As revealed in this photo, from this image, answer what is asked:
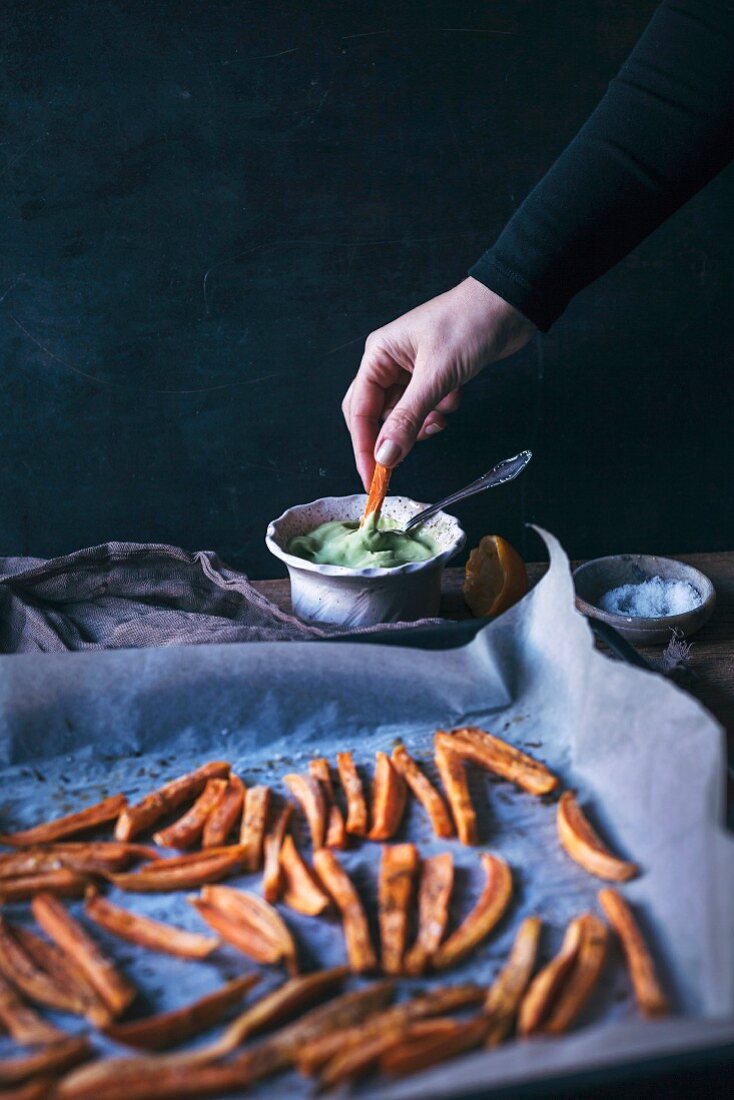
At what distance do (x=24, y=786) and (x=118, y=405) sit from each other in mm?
1691

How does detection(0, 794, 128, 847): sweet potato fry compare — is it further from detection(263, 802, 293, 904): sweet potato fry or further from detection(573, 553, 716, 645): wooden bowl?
detection(573, 553, 716, 645): wooden bowl

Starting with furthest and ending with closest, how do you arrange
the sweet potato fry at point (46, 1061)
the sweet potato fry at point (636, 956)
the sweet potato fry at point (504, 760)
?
the sweet potato fry at point (504, 760) < the sweet potato fry at point (636, 956) < the sweet potato fry at point (46, 1061)

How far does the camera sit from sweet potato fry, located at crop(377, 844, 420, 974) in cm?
161

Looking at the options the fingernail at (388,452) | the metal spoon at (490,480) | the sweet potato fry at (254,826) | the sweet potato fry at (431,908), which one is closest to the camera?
the sweet potato fry at (431,908)

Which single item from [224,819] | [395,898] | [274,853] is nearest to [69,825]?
[224,819]

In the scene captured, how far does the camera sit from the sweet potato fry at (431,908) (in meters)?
1.59

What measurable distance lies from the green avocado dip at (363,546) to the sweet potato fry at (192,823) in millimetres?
831

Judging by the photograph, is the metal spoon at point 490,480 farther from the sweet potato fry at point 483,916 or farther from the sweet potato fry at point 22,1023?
the sweet potato fry at point 22,1023

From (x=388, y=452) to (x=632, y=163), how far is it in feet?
3.21

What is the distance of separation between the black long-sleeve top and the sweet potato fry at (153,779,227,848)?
4.90ft

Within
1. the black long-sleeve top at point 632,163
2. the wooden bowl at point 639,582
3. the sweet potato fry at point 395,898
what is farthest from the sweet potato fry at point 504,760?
the black long-sleeve top at point 632,163

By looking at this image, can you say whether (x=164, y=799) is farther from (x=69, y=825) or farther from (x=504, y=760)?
(x=504, y=760)

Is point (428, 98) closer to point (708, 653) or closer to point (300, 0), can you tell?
point (300, 0)

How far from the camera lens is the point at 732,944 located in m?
1.25
